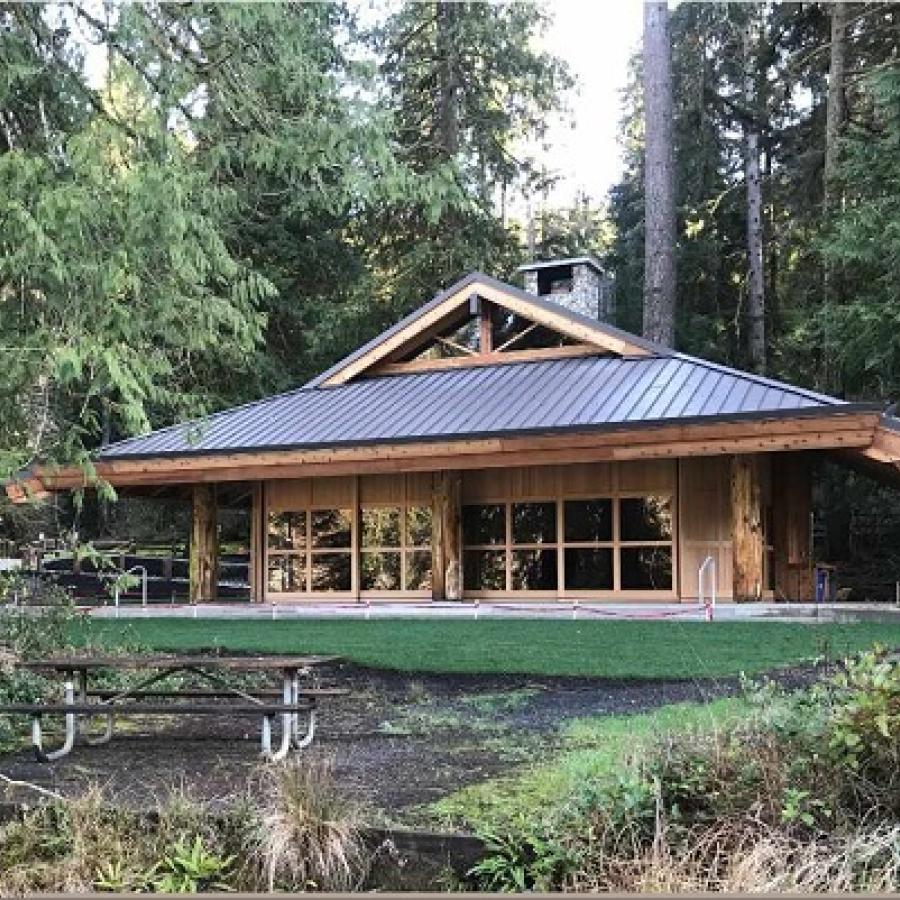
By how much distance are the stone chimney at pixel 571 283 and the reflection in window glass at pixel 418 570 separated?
646 cm

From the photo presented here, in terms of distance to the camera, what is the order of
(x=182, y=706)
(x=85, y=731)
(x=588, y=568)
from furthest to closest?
(x=588, y=568)
(x=85, y=731)
(x=182, y=706)

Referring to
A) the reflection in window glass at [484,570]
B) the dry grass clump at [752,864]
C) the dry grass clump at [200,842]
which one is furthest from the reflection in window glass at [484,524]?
the dry grass clump at [752,864]

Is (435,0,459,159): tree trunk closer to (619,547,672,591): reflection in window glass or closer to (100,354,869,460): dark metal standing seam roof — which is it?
(100,354,869,460): dark metal standing seam roof

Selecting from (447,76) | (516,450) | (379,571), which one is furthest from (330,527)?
(447,76)

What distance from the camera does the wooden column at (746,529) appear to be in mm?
14195

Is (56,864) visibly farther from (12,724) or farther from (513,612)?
(513,612)

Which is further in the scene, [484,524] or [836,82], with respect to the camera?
[836,82]

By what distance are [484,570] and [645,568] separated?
2.65 m

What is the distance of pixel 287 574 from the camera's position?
18578 mm

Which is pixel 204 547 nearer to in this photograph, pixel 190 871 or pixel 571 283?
pixel 571 283

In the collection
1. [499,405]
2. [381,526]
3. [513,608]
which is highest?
[499,405]

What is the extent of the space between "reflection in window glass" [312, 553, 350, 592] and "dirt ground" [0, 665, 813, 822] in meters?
8.87

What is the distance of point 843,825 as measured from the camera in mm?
3844

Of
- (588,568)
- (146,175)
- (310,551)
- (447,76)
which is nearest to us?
(146,175)
